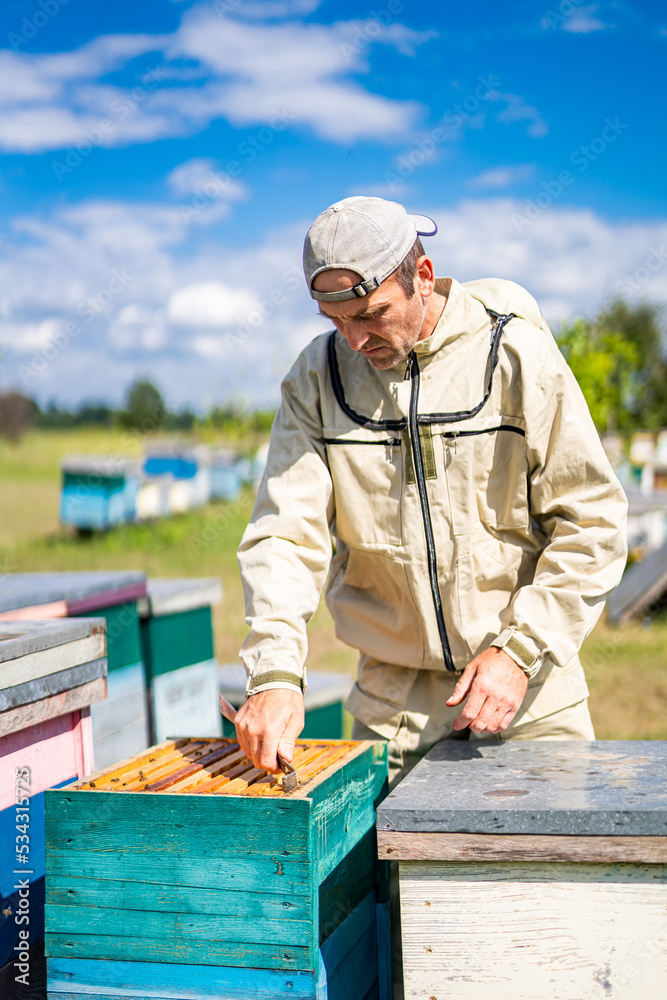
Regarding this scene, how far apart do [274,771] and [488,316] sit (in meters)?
0.94

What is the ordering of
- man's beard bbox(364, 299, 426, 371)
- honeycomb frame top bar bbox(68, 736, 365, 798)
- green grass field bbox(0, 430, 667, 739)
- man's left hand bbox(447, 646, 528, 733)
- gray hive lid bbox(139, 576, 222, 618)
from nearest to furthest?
honeycomb frame top bar bbox(68, 736, 365, 798), man's left hand bbox(447, 646, 528, 733), man's beard bbox(364, 299, 426, 371), gray hive lid bbox(139, 576, 222, 618), green grass field bbox(0, 430, 667, 739)

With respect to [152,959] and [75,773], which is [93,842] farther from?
[75,773]

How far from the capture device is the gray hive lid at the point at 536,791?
128 centimetres

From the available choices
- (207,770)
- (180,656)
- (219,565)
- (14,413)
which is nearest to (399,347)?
(207,770)

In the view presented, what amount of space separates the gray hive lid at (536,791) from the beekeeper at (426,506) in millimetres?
94

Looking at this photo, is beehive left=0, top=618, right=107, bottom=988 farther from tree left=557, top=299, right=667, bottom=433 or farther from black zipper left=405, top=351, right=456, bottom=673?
tree left=557, top=299, right=667, bottom=433

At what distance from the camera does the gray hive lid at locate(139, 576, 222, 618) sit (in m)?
2.96

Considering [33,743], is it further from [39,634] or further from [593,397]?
[593,397]

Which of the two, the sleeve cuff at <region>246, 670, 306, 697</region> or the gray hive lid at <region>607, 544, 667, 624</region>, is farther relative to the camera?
the gray hive lid at <region>607, 544, 667, 624</region>

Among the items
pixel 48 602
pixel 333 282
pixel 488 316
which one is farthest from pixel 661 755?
pixel 48 602

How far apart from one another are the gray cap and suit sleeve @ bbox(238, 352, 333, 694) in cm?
28

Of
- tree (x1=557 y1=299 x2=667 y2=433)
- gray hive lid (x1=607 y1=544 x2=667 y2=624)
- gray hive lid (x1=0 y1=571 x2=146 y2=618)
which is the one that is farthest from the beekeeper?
gray hive lid (x1=607 y1=544 x2=667 y2=624)

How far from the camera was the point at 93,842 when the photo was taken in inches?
54.2

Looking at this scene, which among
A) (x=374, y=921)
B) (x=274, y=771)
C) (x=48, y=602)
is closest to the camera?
(x=274, y=771)
